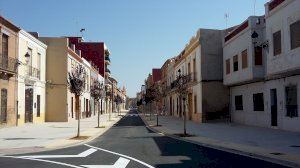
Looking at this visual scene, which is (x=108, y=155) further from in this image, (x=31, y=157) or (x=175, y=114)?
(x=175, y=114)

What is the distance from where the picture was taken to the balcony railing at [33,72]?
34.3m

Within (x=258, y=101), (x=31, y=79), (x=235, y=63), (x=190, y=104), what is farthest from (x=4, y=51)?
(x=190, y=104)

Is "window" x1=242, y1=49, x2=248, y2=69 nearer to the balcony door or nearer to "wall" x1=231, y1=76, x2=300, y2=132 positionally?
"wall" x1=231, y1=76, x2=300, y2=132

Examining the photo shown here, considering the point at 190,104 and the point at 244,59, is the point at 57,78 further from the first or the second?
the point at 244,59

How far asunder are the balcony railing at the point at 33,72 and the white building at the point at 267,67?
1661 centimetres

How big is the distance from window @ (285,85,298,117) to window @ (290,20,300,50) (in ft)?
9.55

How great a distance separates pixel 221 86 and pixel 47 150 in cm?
2349

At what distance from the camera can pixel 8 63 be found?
29297 millimetres

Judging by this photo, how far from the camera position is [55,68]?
41.2 metres

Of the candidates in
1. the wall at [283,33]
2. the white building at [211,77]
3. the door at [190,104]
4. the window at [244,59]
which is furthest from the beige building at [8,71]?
the door at [190,104]

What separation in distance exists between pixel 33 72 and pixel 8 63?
21.4 ft

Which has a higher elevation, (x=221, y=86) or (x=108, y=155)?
(x=221, y=86)

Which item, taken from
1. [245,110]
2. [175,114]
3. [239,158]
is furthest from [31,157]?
[175,114]

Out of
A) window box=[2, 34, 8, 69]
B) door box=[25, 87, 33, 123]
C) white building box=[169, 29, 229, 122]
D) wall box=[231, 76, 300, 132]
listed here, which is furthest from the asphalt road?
white building box=[169, 29, 229, 122]
